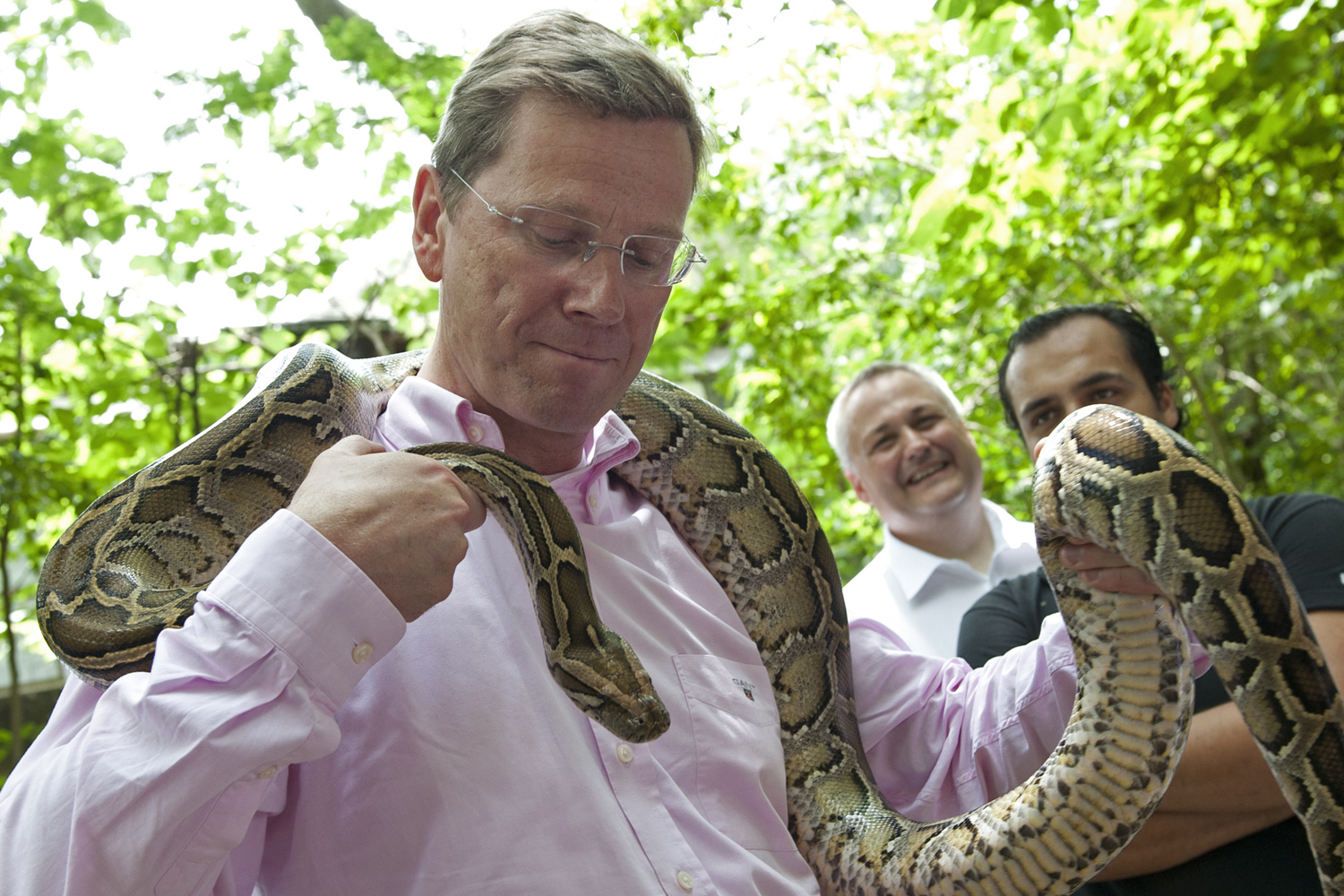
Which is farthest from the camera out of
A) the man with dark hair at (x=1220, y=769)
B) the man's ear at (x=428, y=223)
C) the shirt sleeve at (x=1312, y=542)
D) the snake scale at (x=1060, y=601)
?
the shirt sleeve at (x=1312, y=542)

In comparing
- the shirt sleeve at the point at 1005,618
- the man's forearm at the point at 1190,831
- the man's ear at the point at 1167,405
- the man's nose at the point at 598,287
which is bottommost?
the man's forearm at the point at 1190,831

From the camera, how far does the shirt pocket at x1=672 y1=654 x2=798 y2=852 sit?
238 cm

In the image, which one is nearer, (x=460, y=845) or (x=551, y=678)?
(x=460, y=845)

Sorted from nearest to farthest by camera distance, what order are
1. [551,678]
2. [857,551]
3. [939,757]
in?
1. [551,678]
2. [939,757]
3. [857,551]

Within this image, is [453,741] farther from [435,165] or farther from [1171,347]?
[1171,347]

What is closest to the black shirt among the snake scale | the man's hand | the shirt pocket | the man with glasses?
the man with glasses

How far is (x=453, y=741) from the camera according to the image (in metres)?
2.02

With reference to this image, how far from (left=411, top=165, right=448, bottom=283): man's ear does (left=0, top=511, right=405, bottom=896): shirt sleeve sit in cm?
114

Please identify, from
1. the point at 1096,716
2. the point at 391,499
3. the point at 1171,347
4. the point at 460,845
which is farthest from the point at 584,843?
the point at 1171,347

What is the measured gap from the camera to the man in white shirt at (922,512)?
214 inches

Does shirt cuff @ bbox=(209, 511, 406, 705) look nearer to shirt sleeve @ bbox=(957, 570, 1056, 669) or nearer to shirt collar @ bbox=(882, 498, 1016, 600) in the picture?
shirt sleeve @ bbox=(957, 570, 1056, 669)

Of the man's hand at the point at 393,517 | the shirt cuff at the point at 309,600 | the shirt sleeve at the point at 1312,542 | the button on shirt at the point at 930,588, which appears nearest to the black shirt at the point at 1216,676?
the shirt sleeve at the point at 1312,542

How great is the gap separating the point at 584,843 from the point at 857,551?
7.96 metres

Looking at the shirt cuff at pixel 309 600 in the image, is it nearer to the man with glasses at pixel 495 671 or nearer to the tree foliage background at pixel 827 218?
the man with glasses at pixel 495 671
